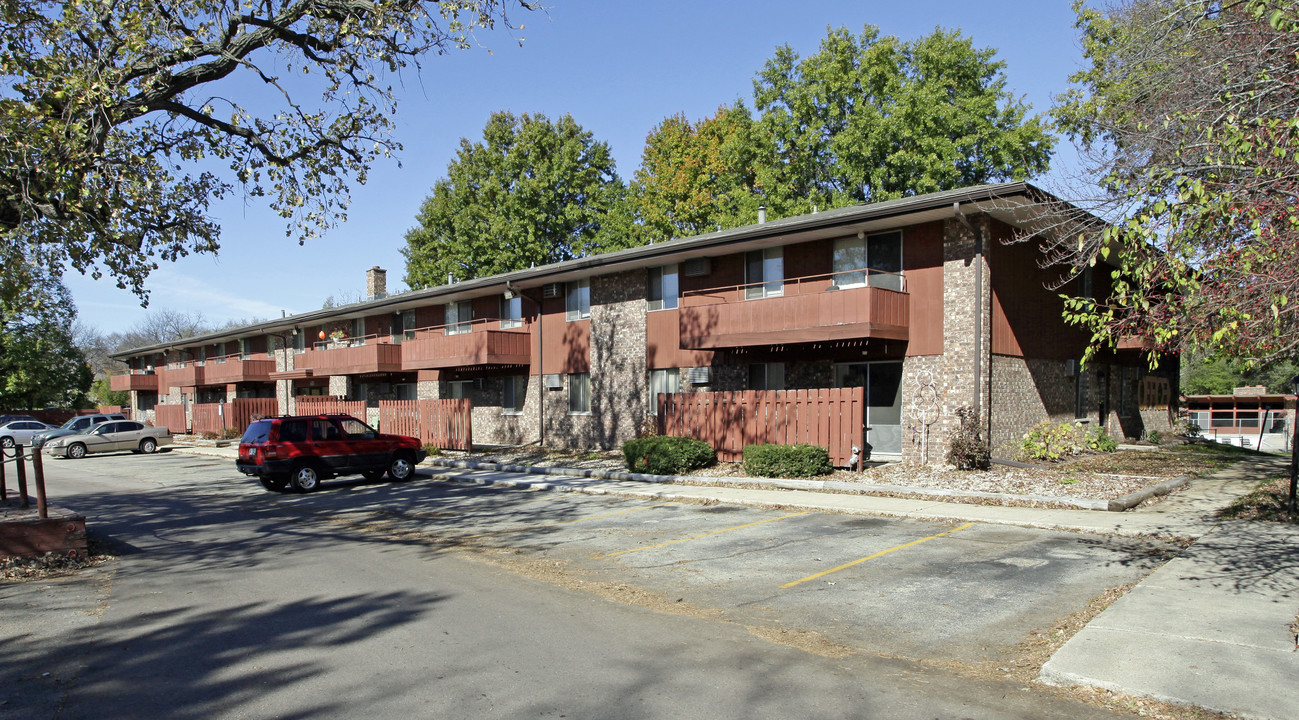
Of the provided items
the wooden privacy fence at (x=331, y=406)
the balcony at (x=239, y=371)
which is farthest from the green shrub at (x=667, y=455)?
the balcony at (x=239, y=371)

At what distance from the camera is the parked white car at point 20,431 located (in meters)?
37.2

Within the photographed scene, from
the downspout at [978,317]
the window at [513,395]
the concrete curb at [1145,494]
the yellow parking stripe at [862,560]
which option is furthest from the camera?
the window at [513,395]

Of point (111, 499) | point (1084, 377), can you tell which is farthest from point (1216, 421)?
→ point (111, 499)

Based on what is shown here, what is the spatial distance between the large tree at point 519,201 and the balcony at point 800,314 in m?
26.8

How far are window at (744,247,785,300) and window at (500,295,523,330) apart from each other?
425 inches

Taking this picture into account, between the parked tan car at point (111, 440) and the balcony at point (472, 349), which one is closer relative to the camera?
the balcony at point (472, 349)

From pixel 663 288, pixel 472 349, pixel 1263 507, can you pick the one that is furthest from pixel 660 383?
pixel 1263 507

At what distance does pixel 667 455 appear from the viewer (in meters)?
19.3

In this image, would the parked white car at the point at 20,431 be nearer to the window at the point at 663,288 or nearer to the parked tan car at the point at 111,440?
the parked tan car at the point at 111,440

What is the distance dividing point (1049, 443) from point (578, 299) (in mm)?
15530

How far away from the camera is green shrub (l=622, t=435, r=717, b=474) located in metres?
19.3

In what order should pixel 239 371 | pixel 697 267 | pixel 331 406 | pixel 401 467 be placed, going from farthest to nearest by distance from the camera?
pixel 239 371
pixel 331 406
pixel 697 267
pixel 401 467

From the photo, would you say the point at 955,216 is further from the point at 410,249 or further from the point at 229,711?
the point at 410,249

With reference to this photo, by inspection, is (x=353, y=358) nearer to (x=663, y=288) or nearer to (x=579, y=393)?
(x=579, y=393)
